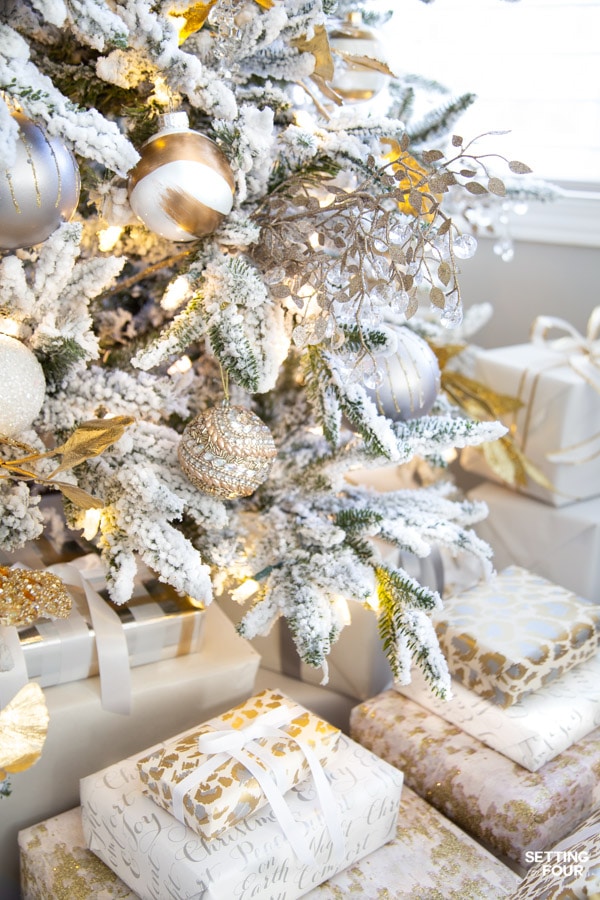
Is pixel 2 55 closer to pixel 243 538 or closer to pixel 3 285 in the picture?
pixel 3 285

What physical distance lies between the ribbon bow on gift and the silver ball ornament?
482 mm

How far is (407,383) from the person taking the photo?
879mm

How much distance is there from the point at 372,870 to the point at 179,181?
67cm

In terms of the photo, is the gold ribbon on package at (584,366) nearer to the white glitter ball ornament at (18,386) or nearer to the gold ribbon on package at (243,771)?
the gold ribbon on package at (243,771)

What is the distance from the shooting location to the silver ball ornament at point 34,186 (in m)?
0.63

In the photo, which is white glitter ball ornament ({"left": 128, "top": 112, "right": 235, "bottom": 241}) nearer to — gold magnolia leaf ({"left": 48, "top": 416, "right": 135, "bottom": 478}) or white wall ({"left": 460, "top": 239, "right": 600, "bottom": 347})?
gold magnolia leaf ({"left": 48, "top": 416, "right": 135, "bottom": 478})

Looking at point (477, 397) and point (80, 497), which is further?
point (477, 397)

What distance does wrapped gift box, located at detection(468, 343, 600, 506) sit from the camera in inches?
47.0

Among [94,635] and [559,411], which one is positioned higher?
[559,411]

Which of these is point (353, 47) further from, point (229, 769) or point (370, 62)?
point (229, 769)

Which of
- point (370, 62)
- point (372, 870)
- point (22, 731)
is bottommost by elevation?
point (372, 870)

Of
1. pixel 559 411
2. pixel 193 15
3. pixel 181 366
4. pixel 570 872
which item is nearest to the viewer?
pixel 570 872

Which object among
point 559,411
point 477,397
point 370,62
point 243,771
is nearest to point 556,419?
point 559,411

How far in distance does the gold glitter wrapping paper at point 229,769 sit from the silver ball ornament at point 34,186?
484mm
